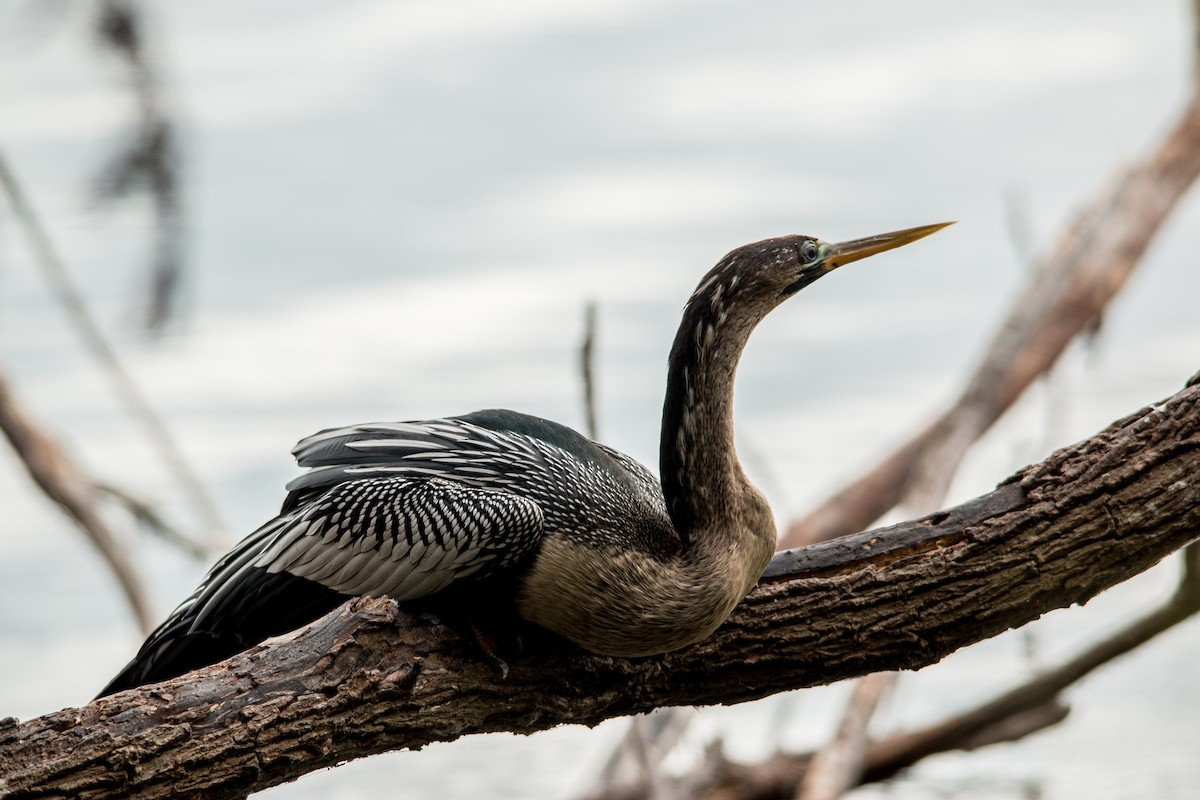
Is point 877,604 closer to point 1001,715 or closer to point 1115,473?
point 1115,473

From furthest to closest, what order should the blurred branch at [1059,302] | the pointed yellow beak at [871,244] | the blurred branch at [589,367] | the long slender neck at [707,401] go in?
the blurred branch at [1059,302]
the blurred branch at [589,367]
the pointed yellow beak at [871,244]
the long slender neck at [707,401]

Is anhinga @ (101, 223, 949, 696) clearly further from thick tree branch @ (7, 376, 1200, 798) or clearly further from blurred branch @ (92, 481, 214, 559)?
blurred branch @ (92, 481, 214, 559)

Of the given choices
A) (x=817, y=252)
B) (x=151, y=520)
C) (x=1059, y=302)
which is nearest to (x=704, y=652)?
(x=817, y=252)

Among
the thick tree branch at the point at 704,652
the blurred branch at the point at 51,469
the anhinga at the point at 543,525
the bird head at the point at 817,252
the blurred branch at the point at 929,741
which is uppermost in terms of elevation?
the blurred branch at the point at 51,469

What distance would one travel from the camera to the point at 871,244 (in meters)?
2.80

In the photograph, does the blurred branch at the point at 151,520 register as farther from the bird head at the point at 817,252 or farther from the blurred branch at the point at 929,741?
the bird head at the point at 817,252

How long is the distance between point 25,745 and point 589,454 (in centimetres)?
120

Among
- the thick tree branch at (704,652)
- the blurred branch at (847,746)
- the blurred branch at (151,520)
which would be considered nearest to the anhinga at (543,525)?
the thick tree branch at (704,652)

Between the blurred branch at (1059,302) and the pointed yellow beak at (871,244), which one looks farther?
the blurred branch at (1059,302)

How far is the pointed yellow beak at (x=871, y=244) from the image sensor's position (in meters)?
2.78

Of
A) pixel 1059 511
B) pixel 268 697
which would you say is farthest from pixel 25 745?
pixel 1059 511

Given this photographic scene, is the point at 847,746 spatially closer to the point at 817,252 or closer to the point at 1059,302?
the point at 1059,302

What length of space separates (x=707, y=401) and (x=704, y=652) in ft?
1.69

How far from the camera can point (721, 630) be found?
2773mm
